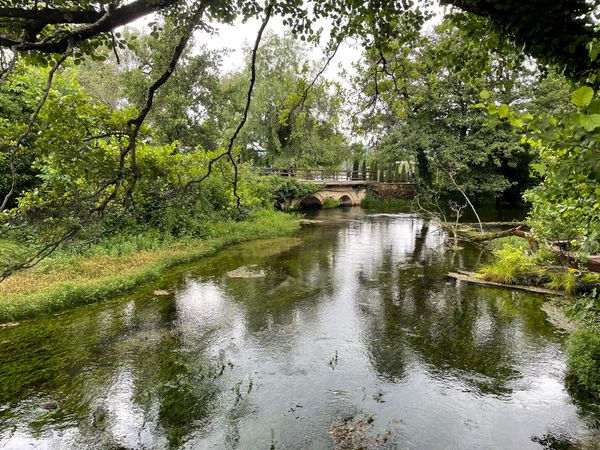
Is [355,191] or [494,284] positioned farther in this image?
[355,191]

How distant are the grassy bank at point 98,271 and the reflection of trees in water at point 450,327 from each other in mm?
6921

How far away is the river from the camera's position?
5102mm

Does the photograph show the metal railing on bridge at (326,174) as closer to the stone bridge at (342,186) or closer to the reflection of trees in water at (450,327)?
the stone bridge at (342,186)

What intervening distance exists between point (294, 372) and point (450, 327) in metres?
4.03

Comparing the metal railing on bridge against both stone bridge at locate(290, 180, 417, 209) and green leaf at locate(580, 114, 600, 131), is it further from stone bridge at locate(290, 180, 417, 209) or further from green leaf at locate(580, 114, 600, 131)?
green leaf at locate(580, 114, 600, 131)

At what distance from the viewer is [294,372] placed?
263 inches

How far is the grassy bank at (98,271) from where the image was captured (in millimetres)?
9086

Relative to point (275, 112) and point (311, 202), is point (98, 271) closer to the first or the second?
point (275, 112)

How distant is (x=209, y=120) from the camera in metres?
22.9

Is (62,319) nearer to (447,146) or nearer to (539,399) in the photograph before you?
(539,399)

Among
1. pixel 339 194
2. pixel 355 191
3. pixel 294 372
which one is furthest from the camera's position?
pixel 355 191

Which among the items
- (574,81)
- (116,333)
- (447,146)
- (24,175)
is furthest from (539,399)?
(447,146)

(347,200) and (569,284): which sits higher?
(347,200)

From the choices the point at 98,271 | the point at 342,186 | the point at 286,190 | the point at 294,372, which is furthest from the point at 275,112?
the point at 294,372
